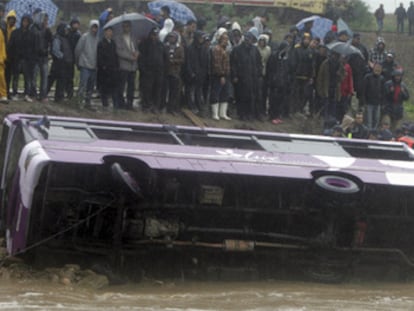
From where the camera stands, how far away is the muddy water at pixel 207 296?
30.4ft

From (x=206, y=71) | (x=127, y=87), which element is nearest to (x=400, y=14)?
(x=206, y=71)

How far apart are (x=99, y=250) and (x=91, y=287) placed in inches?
18.0

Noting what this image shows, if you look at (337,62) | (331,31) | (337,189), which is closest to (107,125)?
(337,189)

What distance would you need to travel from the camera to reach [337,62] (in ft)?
61.1

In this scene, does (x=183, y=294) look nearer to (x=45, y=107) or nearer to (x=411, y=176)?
(x=411, y=176)

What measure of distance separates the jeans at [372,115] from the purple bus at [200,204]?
303 inches

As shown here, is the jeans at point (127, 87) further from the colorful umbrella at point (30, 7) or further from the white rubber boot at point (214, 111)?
the colorful umbrella at point (30, 7)

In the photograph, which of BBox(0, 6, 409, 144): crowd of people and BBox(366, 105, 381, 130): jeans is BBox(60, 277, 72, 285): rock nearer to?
BBox(0, 6, 409, 144): crowd of people

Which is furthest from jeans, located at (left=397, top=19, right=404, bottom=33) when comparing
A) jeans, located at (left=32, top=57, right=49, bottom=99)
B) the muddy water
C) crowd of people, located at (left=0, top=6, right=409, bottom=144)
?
the muddy water

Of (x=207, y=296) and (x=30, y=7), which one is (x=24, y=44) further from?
(x=207, y=296)

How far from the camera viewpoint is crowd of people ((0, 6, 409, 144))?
1641 centimetres

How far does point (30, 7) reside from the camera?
59.7 ft

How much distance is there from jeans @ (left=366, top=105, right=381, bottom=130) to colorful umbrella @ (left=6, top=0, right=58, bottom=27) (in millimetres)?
5620

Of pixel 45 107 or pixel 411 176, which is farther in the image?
pixel 45 107
